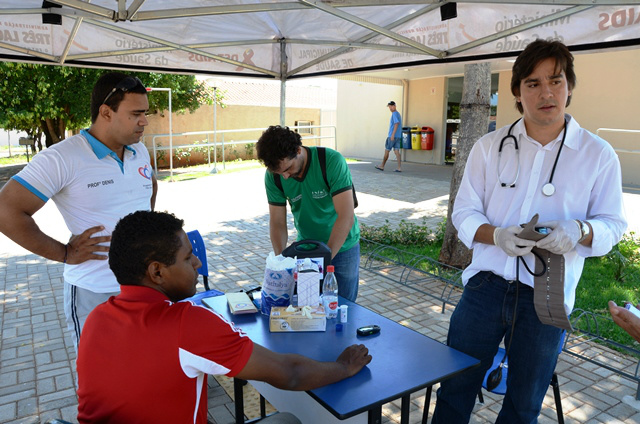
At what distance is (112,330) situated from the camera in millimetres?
1561

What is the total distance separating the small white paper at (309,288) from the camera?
2.47 meters

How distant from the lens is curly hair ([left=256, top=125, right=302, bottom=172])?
9.09 feet

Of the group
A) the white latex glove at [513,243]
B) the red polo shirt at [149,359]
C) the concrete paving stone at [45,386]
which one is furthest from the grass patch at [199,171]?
the red polo shirt at [149,359]

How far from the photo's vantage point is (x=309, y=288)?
249 centimetres

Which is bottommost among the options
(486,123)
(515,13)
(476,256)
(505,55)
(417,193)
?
(417,193)

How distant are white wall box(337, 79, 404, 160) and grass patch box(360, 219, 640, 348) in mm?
10506

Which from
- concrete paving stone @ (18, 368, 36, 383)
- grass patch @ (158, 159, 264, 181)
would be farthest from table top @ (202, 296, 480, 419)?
grass patch @ (158, 159, 264, 181)

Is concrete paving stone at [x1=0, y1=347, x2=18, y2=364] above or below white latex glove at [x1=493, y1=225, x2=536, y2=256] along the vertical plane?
below

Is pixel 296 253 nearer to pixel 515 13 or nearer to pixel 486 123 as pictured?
pixel 515 13

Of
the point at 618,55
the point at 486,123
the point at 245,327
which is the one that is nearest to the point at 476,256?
the point at 245,327

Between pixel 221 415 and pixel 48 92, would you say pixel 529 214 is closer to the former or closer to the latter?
pixel 221 415

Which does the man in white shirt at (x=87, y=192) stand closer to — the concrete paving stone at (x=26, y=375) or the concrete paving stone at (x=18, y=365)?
the concrete paving stone at (x=26, y=375)

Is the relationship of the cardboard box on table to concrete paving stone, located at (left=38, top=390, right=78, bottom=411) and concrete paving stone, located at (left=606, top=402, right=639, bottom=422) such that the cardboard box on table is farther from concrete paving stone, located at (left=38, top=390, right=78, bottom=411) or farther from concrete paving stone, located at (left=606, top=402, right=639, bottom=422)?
concrete paving stone, located at (left=606, top=402, right=639, bottom=422)

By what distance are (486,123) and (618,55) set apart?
736 cm
